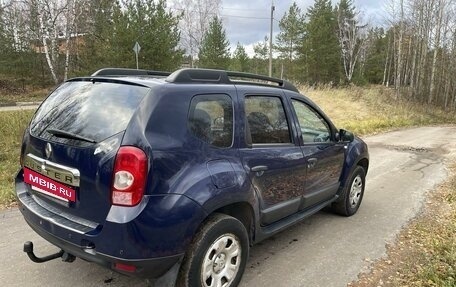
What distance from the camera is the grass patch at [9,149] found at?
215 inches

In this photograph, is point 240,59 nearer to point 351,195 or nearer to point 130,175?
point 351,195

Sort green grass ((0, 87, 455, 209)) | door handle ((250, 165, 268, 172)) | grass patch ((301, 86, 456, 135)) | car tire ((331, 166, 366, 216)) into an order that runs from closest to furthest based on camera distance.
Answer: door handle ((250, 165, 268, 172)) → car tire ((331, 166, 366, 216)) → green grass ((0, 87, 455, 209)) → grass patch ((301, 86, 456, 135))

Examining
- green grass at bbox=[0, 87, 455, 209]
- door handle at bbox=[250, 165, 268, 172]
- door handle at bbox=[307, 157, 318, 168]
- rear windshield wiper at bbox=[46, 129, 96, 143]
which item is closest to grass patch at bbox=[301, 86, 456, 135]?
green grass at bbox=[0, 87, 455, 209]

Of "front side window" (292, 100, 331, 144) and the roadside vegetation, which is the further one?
the roadside vegetation

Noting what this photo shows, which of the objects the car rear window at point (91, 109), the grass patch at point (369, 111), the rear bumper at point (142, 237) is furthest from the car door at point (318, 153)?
the grass patch at point (369, 111)

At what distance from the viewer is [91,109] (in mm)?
2746

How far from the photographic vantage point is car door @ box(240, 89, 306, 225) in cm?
323

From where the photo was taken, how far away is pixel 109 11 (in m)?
28.5

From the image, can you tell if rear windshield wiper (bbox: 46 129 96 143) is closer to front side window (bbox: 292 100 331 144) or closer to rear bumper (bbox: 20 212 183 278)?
rear bumper (bbox: 20 212 183 278)

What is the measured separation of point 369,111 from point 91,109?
70.0ft

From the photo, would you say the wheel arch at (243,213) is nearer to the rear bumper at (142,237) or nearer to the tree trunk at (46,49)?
the rear bumper at (142,237)

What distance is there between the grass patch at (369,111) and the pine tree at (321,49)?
9.26 meters

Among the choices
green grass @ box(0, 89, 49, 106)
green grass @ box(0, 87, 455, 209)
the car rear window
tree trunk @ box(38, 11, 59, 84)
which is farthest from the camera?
tree trunk @ box(38, 11, 59, 84)

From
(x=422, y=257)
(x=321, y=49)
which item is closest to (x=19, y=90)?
(x=321, y=49)
